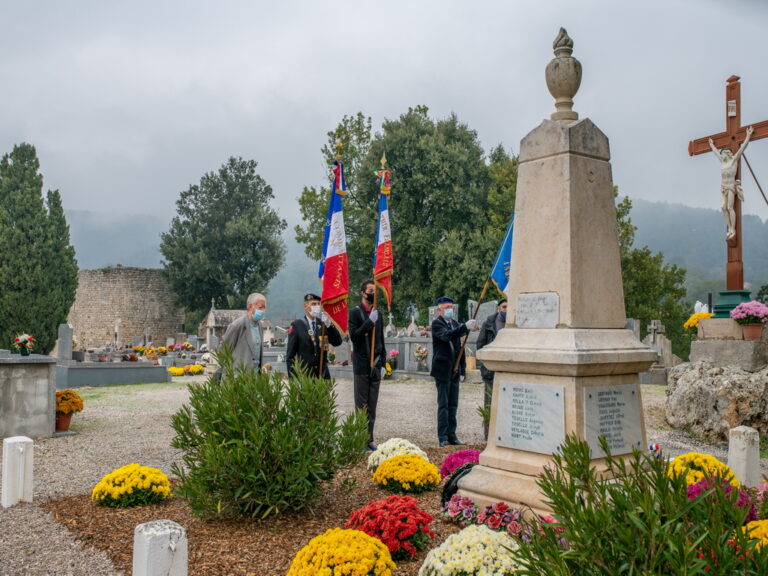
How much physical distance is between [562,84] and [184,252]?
40638 mm

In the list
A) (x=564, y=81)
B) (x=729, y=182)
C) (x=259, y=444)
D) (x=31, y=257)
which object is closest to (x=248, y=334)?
(x=259, y=444)

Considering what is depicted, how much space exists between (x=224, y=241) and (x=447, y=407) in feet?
124

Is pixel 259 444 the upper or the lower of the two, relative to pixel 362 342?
lower

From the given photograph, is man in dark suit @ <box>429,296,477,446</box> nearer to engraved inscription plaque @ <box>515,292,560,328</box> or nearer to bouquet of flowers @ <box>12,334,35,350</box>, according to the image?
engraved inscription plaque @ <box>515,292,560,328</box>

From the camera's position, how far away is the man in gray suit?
6781mm

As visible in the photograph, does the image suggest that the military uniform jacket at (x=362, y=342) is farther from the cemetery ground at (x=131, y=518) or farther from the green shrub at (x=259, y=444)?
the green shrub at (x=259, y=444)

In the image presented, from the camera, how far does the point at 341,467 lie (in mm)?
4664

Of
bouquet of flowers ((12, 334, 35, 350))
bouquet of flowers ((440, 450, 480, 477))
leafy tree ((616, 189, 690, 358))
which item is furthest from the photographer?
leafy tree ((616, 189, 690, 358))

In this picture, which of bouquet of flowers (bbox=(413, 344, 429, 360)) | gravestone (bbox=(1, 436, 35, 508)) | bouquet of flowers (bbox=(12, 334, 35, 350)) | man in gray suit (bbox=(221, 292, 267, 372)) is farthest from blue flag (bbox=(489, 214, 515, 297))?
bouquet of flowers (bbox=(413, 344, 429, 360))

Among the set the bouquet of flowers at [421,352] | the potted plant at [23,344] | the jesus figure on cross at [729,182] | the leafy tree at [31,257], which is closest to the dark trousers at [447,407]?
the potted plant at [23,344]

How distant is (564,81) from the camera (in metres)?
4.43

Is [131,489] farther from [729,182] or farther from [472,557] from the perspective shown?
[729,182]

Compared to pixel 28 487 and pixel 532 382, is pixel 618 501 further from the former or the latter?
pixel 28 487

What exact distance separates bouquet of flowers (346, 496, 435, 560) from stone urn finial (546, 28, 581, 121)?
287cm
